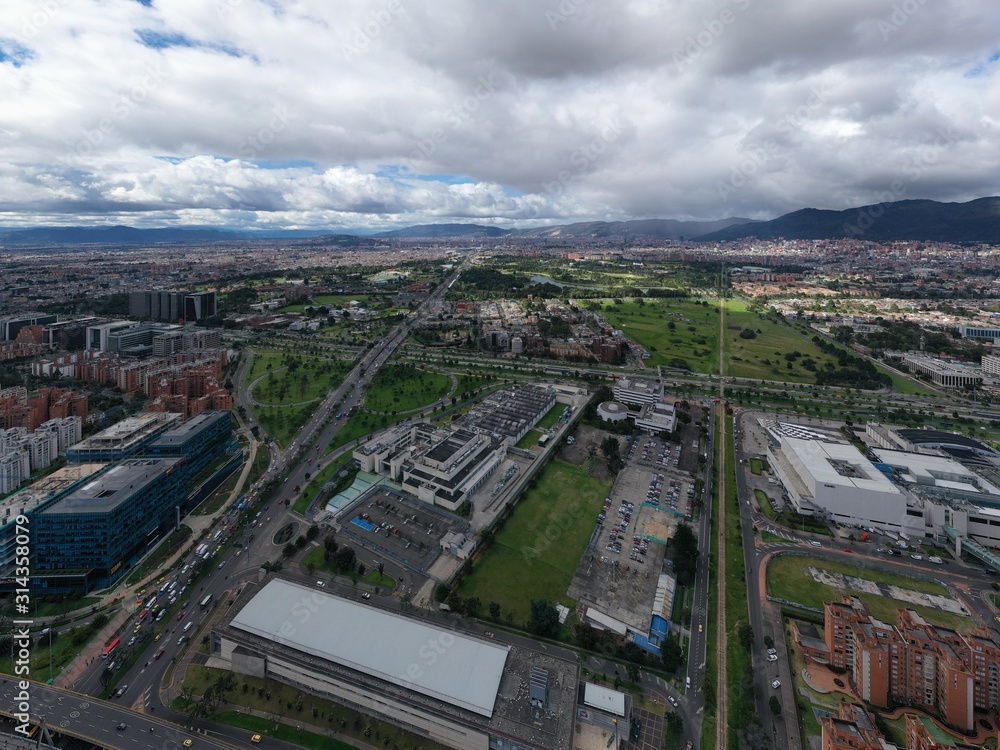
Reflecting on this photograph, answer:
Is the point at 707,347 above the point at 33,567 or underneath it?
above

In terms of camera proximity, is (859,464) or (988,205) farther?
(988,205)

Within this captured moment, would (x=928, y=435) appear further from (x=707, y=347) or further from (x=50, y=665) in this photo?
(x=50, y=665)

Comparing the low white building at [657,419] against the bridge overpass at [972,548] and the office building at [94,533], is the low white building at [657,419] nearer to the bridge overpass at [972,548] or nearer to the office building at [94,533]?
the bridge overpass at [972,548]

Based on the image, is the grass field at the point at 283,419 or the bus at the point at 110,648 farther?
the grass field at the point at 283,419

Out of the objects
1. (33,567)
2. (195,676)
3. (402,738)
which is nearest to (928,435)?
(402,738)

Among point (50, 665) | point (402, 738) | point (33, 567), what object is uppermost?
point (33, 567)

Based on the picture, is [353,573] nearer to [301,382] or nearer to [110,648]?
[110,648]

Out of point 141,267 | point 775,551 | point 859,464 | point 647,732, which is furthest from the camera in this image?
point 141,267

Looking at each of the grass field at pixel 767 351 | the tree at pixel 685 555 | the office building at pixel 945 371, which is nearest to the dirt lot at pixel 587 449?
the tree at pixel 685 555
